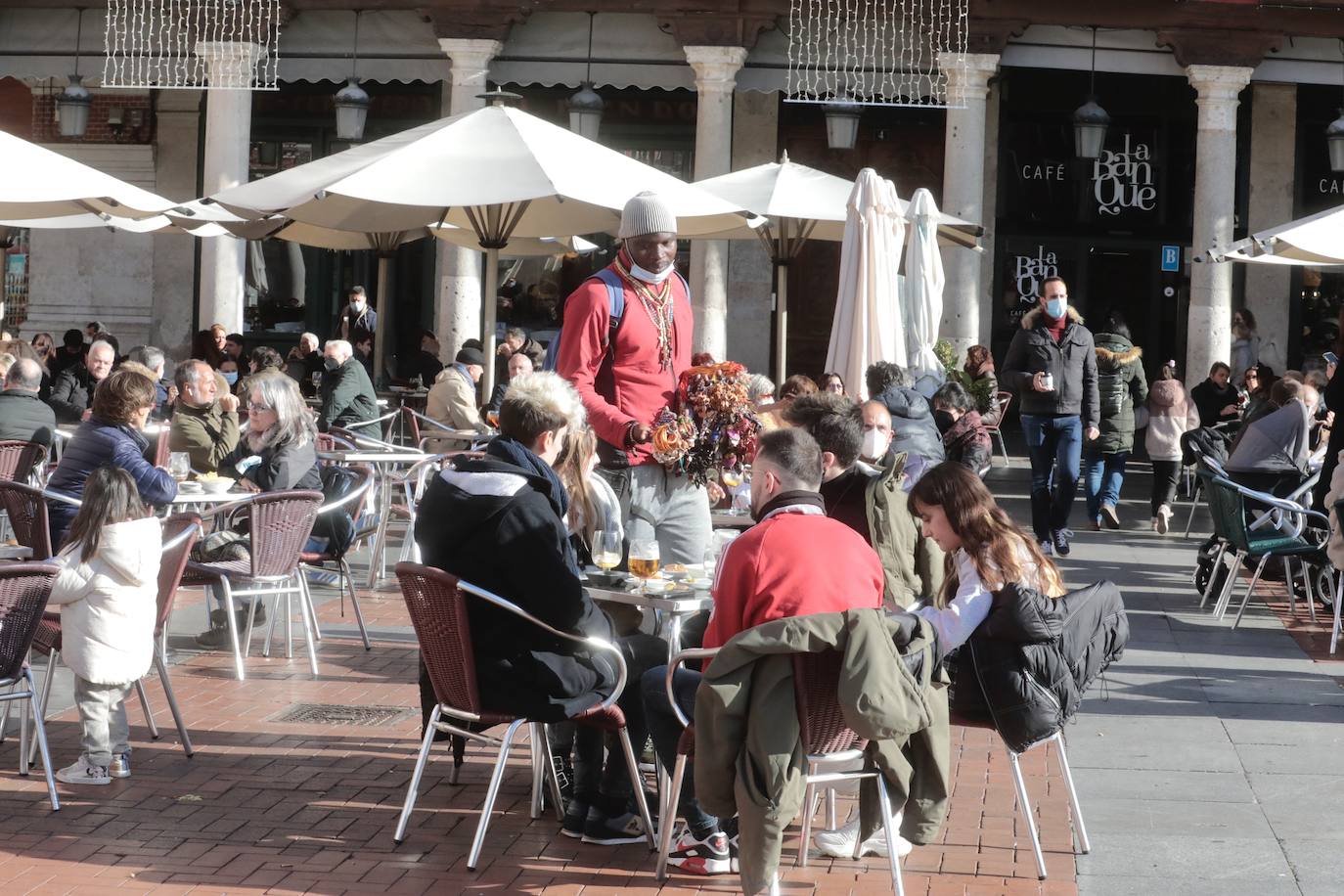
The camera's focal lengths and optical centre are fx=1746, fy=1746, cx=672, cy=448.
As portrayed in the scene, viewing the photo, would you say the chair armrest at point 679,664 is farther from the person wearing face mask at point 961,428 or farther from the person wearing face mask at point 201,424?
the person wearing face mask at point 961,428

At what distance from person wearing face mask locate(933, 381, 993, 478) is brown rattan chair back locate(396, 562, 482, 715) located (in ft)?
17.0

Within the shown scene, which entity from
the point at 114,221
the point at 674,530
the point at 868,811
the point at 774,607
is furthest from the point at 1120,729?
the point at 114,221

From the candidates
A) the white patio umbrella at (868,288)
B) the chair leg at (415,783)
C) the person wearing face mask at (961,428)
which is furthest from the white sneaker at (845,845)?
the white patio umbrella at (868,288)

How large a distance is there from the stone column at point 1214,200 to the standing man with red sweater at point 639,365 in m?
11.8

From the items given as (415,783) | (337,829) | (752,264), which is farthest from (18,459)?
(752,264)

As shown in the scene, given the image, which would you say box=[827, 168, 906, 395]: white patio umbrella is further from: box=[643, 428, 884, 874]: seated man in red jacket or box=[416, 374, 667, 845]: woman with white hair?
box=[643, 428, 884, 874]: seated man in red jacket

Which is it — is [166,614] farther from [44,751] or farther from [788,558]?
[788,558]

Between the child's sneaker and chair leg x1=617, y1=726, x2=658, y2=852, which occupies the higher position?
chair leg x1=617, y1=726, x2=658, y2=852

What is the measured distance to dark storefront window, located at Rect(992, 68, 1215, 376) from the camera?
2012 cm

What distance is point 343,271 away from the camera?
21.0m

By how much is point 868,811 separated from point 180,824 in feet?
7.19

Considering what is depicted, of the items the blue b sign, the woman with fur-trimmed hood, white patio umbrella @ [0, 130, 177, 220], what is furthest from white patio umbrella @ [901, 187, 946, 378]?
the blue b sign

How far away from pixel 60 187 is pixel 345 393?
8.72ft

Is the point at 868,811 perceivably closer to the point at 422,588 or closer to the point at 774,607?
the point at 774,607
